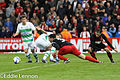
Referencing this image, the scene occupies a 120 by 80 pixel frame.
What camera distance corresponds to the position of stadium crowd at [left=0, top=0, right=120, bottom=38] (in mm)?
24236

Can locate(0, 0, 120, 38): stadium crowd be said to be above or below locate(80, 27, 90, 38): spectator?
above

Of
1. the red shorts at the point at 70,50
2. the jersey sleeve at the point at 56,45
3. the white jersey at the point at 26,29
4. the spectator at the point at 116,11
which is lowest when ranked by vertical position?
the red shorts at the point at 70,50

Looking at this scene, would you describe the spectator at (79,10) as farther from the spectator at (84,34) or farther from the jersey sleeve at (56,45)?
the jersey sleeve at (56,45)

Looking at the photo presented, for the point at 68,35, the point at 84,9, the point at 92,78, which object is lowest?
the point at 92,78

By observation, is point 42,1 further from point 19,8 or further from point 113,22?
point 113,22

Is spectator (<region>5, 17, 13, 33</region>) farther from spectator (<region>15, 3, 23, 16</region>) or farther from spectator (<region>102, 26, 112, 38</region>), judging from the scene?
spectator (<region>102, 26, 112, 38</region>)

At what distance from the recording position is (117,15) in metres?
24.1

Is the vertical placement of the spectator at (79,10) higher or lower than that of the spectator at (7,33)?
higher

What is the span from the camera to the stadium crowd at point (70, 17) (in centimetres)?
2424

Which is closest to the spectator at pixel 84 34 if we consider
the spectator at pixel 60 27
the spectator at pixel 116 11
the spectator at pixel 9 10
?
the spectator at pixel 60 27

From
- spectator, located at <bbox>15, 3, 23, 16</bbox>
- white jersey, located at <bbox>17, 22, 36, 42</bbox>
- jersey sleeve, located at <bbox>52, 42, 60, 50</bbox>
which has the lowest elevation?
jersey sleeve, located at <bbox>52, 42, 60, 50</bbox>

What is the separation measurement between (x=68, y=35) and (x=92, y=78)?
14371 mm

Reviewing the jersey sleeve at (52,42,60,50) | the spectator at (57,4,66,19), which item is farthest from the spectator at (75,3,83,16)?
the jersey sleeve at (52,42,60,50)

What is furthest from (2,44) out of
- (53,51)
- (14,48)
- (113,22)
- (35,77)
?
(35,77)
